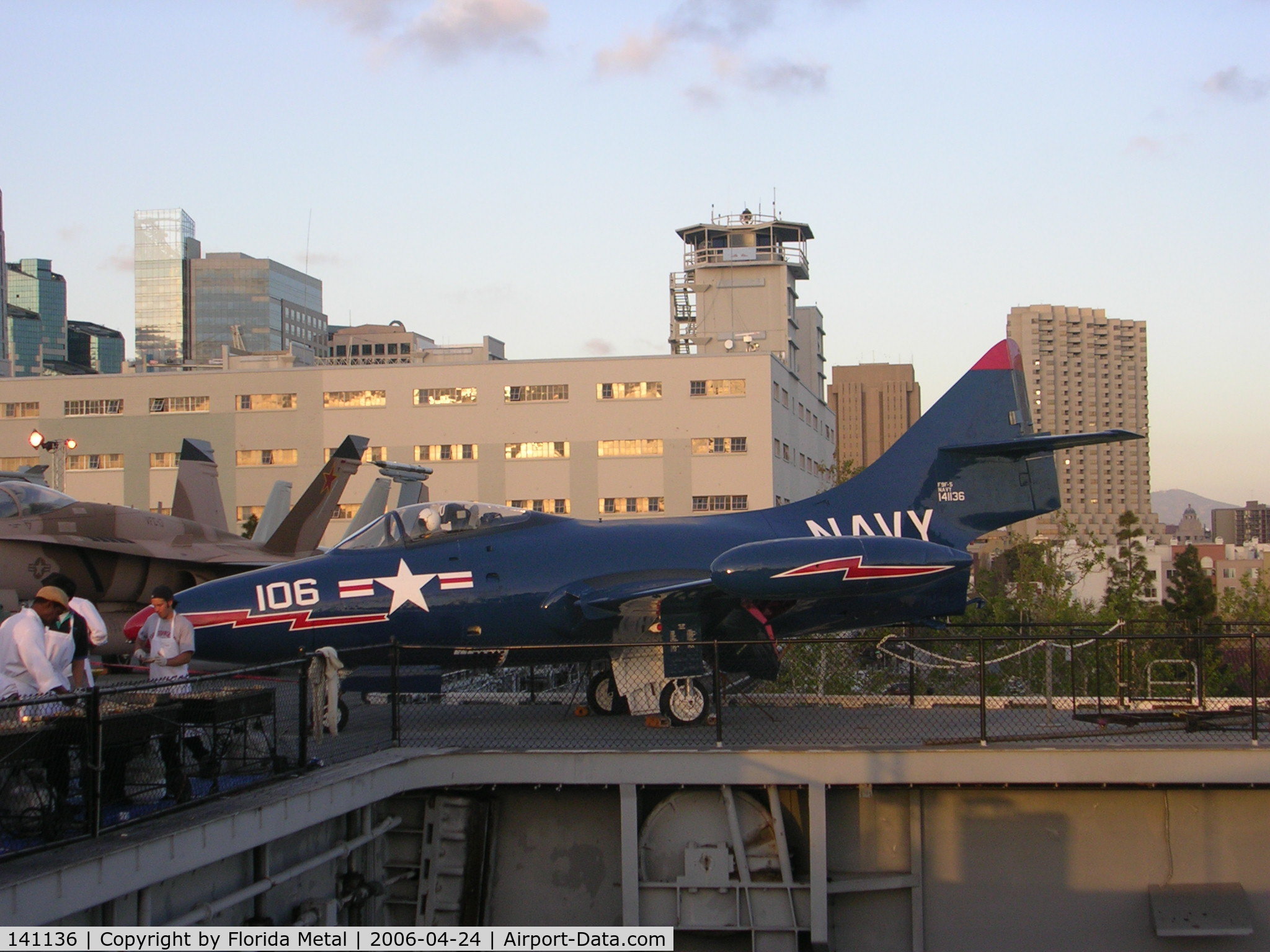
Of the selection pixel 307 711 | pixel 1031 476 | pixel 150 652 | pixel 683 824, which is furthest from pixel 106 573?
pixel 1031 476

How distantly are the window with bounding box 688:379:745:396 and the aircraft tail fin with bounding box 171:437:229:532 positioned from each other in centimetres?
3263

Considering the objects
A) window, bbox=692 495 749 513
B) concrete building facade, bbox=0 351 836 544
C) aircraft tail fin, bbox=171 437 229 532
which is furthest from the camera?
concrete building facade, bbox=0 351 836 544

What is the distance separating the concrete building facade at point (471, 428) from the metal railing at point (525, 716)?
1598 inches

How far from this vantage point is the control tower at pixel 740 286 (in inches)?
3551

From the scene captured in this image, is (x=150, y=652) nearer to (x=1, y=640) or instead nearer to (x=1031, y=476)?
(x=1, y=640)

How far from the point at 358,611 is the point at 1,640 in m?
5.68

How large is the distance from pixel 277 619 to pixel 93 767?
6117 mm

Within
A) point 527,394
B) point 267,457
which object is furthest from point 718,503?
point 267,457

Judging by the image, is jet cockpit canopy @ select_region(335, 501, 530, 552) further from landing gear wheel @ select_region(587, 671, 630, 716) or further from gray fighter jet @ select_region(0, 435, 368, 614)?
gray fighter jet @ select_region(0, 435, 368, 614)

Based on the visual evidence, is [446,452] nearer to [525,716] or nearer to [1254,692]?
Result: [525,716]

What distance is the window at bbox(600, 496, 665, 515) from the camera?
6012 centimetres

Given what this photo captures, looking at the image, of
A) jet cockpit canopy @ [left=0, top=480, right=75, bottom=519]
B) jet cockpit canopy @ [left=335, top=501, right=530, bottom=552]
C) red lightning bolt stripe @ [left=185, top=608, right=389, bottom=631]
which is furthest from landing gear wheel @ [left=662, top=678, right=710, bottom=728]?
jet cockpit canopy @ [left=0, top=480, right=75, bottom=519]

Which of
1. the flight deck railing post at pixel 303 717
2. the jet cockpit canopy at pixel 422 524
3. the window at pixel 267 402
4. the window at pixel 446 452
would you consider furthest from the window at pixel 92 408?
the flight deck railing post at pixel 303 717

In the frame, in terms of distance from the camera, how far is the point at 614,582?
1428cm
